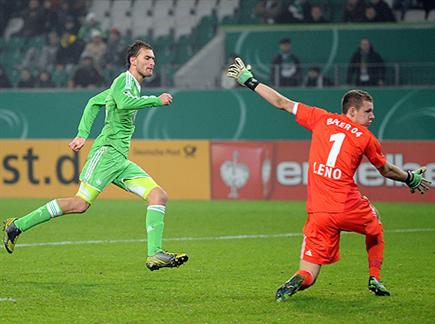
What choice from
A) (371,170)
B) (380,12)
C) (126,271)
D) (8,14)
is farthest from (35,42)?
(126,271)

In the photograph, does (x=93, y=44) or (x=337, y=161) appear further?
(x=93, y=44)

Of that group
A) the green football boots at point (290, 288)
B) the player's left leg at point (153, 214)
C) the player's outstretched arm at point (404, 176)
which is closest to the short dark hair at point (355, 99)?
the player's outstretched arm at point (404, 176)

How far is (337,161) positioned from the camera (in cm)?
823

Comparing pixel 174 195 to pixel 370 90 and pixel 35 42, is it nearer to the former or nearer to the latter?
pixel 370 90

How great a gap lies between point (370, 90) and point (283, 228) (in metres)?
6.77

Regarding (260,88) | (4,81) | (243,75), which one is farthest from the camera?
(4,81)

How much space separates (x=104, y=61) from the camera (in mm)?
24734

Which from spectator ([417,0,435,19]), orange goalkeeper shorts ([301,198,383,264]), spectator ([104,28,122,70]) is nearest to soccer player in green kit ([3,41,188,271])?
orange goalkeeper shorts ([301,198,383,264])

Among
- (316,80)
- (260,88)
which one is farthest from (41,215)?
(316,80)

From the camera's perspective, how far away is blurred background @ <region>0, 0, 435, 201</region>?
2075cm

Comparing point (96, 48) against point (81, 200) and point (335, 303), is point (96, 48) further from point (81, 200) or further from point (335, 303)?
point (335, 303)

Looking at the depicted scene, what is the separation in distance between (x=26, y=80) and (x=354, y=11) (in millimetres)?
7733

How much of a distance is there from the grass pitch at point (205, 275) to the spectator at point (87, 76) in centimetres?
749

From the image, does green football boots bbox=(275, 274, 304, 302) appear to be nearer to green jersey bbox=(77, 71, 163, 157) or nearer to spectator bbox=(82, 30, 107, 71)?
green jersey bbox=(77, 71, 163, 157)
